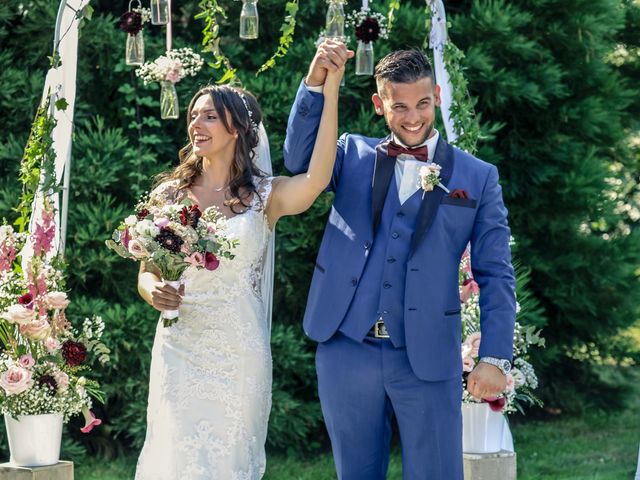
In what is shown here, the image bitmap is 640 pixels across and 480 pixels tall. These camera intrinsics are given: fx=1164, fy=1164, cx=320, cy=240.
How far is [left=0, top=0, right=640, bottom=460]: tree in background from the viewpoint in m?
8.24

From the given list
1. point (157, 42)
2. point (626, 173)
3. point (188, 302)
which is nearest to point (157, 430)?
point (188, 302)

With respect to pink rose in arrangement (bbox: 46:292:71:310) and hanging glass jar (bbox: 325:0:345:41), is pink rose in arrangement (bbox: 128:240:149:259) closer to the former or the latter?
pink rose in arrangement (bbox: 46:292:71:310)

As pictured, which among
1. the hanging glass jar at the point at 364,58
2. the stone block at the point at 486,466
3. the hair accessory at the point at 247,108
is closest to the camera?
the hair accessory at the point at 247,108

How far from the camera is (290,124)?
14.6 feet

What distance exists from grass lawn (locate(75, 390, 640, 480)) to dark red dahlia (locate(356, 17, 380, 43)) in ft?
12.0

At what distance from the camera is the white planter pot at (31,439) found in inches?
219

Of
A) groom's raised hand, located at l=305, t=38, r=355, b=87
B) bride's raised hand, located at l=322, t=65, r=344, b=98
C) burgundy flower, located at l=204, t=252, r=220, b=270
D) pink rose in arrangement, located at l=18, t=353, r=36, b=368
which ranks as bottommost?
pink rose in arrangement, located at l=18, t=353, r=36, b=368

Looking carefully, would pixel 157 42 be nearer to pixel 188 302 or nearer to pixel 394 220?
pixel 188 302

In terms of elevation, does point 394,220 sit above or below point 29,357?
above

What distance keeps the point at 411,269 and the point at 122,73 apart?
510cm

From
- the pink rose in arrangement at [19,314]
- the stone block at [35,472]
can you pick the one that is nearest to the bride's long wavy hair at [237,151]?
the pink rose in arrangement at [19,314]

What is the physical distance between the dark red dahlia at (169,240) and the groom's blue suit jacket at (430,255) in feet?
1.80

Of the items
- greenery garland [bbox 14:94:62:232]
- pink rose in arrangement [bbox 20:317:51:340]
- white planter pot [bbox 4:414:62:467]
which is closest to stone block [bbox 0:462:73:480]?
white planter pot [bbox 4:414:62:467]

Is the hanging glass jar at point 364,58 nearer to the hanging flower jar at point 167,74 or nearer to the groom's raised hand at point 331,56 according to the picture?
the hanging flower jar at point 167,74
